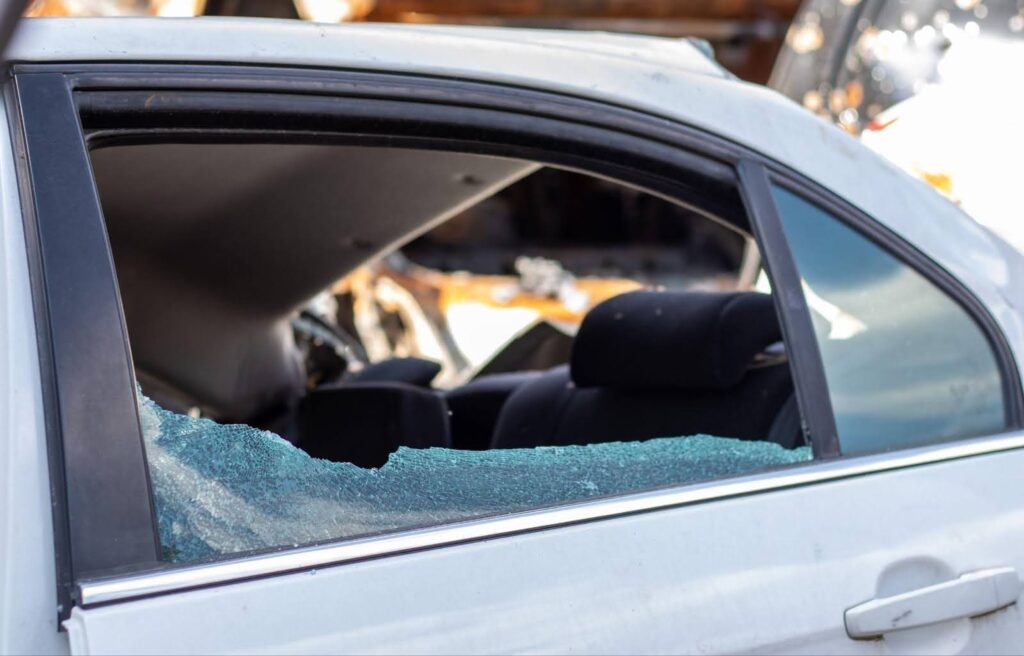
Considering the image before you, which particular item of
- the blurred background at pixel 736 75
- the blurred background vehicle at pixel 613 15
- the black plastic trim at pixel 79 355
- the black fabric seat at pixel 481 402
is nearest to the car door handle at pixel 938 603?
the blurred background at pixel 736 75

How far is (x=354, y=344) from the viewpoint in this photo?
3.32 metres

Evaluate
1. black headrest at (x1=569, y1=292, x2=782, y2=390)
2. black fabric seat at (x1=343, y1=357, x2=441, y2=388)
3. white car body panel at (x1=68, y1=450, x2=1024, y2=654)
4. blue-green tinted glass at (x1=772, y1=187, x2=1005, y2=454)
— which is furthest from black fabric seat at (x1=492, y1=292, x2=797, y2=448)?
black fabric seat at (x1=343, y1=357, x2=441, y2=388)

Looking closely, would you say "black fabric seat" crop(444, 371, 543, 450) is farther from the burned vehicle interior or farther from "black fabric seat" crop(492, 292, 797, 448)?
"black fabric seat" crop(492, 292, 797, 448)

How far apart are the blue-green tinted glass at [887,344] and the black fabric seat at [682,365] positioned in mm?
220

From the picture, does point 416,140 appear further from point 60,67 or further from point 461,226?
point 461,226

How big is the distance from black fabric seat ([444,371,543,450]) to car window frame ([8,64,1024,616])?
3.42ft

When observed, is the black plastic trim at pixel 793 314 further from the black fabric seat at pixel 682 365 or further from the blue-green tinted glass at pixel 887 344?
the black fabric seat at pixel 682 365

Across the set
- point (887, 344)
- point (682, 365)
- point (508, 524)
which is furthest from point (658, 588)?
point (682, 365)

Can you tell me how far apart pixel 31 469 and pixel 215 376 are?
1.45 metres

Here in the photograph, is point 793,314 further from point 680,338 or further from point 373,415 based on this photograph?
point 373,415

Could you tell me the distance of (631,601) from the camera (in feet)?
3.77

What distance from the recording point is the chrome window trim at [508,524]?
102 centimetres

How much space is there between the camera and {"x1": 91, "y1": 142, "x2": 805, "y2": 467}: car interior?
1782 millimetres

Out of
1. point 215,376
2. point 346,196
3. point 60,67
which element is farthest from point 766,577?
point 215,376
